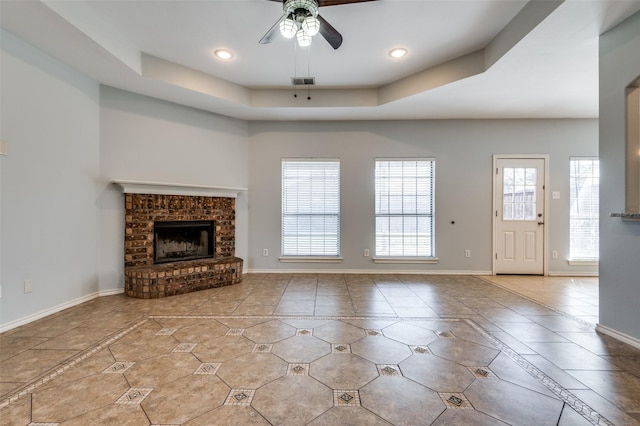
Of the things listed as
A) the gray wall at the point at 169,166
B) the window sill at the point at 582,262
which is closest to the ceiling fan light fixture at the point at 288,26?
the gray wall at the point at 169,166

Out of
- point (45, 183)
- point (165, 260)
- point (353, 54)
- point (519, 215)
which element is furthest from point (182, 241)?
point (519, 215)

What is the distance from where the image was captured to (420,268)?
15.0 feet

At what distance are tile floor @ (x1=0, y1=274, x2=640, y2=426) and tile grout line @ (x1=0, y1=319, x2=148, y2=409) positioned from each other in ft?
0.03

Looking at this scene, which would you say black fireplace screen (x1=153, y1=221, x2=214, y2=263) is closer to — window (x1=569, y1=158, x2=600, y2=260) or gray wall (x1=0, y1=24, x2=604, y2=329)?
gray wall (x1=0, y1=24, x2=604, y2=329)

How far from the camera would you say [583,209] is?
4.48 metres

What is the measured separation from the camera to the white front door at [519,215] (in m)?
4.48

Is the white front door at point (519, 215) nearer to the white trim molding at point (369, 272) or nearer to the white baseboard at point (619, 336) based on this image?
the white trim molding at point (369, 272)

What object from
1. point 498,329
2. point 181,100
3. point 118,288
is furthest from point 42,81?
point 498,329

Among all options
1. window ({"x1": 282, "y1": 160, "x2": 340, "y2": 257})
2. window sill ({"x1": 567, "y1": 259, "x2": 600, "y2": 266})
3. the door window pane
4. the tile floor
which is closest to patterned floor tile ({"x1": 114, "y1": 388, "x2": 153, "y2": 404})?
the tile floor

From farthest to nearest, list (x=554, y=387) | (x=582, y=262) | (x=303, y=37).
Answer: (x=582, y=262), (x=303, y=37), (x=554, y=387)

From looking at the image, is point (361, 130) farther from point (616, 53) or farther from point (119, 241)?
point (119, 241)

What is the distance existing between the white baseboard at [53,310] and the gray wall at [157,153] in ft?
0.26

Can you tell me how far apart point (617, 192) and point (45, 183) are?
5566 mm

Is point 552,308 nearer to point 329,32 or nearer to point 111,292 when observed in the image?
point 329,32
